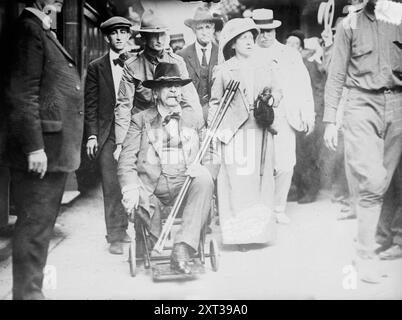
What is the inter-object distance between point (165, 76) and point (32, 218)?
1318 millimetres

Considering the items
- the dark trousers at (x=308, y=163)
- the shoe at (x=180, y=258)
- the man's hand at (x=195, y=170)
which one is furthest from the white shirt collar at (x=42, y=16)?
the dark trousers at (x=308, y=163)

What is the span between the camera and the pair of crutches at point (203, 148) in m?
4.42

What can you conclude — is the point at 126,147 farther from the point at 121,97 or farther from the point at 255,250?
the point at 255,250

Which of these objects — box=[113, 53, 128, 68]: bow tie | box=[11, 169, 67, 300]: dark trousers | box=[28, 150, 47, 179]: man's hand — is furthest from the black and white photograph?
box=[28, 150, 47, 179]: man's hand

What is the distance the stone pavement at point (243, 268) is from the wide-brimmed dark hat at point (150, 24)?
120 centimetres

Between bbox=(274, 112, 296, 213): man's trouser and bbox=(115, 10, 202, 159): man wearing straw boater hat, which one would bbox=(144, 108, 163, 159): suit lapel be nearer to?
bbox=(115, 10, 202, 159): man wearing straw boater hat

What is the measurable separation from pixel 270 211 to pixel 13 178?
5.98 feet

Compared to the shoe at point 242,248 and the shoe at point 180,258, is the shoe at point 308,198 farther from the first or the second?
the shoe at point 180,258

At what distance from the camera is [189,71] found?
455cm

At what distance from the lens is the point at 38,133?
4035 millimetres

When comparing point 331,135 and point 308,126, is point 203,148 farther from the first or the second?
point 331,135

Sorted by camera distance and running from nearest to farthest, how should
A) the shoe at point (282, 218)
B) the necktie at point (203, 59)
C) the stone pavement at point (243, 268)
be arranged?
1. the stone pavement at point (243, 268)
2. the necktie at point (203, 59)
3. the shoe at point (282, 218)

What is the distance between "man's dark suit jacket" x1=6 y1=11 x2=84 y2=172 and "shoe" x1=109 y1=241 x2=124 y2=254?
0.68 metres

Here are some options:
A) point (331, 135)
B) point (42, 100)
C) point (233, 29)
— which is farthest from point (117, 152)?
point (331, 135)
